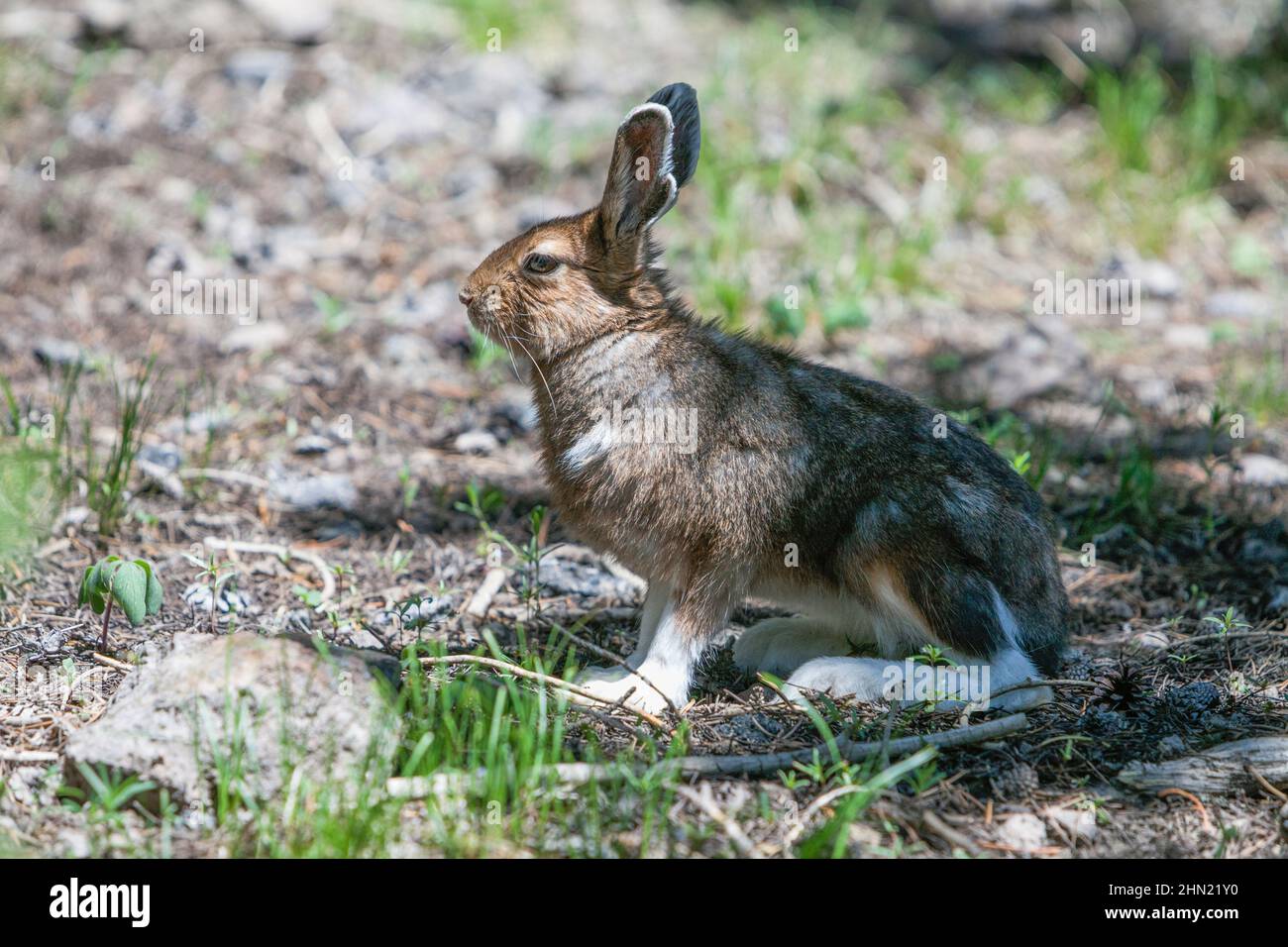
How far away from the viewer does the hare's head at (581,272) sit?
4.70 m

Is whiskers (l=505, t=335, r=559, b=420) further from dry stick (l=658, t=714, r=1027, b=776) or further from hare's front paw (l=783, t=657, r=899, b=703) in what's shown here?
dry stick (l=658, t=714, r=1027, b=776)

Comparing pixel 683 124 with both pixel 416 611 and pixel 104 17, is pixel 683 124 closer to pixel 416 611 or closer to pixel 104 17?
pixel 416 611

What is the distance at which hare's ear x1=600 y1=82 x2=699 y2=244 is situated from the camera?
14.7 ft

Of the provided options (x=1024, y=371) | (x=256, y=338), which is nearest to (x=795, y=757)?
(x=1024, y=371)

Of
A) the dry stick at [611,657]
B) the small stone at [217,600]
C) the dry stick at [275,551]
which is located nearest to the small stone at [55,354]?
→ the dry stick at [275,551]

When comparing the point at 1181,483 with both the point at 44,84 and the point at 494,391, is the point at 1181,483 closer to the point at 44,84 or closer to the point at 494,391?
the point at 494,391

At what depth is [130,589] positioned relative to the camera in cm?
430

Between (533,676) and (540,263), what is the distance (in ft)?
4.73

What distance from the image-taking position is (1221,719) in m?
4.38

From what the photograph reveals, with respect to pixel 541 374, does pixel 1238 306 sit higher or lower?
higher

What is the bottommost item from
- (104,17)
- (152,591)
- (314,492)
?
(152,591)

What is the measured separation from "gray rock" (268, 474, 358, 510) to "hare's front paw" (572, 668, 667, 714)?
1.94 meters

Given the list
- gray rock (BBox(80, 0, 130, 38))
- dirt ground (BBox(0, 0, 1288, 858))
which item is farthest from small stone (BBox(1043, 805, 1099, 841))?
→ gray rock (BBox(80, 0, 130, 38))

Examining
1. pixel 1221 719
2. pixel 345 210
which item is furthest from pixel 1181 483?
pixel 345 210
